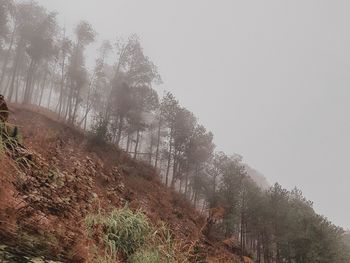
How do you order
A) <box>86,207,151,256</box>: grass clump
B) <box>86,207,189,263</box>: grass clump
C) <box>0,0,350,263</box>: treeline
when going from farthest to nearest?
<box>0,0,350,263</box>: treeline, <box>86,207,151,256</box>: grass clump, <box>86,207,189,263</box>: grass clump

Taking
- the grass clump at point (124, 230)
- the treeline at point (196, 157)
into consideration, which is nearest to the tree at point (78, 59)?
the treeline at point (196, 157)

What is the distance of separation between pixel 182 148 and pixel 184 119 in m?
3.43

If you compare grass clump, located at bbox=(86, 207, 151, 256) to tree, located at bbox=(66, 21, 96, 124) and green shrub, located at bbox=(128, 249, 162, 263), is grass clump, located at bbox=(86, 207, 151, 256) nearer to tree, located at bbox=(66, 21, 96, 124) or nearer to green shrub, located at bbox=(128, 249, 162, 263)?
green shrub, located at bbox=(128, 249, 162, 263)

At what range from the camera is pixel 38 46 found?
36219 mm

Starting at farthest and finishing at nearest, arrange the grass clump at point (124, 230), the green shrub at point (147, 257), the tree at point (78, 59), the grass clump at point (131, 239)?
the tree at point (78, 59) → the grass clump at point (124, 230) → the grass clump at point (131, 239) → the green shrub at point (147, 257)

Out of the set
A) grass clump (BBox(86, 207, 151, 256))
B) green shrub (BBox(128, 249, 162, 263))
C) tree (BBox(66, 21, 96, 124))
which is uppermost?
tree (BBox(66, 21, 96, 124))

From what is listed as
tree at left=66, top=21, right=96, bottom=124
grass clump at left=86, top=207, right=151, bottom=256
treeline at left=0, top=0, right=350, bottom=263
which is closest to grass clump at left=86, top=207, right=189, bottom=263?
grass clump at left=86, top=207, right=151, bottom=256

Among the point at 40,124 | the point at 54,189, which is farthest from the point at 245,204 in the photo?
the point at 54,189

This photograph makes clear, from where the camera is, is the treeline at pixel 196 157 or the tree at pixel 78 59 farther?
the tree at pixel 78 59

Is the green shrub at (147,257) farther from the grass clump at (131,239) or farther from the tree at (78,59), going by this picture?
the tree at (78,59)

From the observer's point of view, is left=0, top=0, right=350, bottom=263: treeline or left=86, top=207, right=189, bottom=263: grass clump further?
left=0, top=0, right=350, bottom=263: treeline

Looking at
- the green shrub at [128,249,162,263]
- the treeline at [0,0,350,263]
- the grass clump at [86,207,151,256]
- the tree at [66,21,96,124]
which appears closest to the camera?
the green shrub at [128,249,162,263]

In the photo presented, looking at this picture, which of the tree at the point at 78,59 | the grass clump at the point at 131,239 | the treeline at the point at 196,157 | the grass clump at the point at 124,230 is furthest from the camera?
the tree at the point at 78,59

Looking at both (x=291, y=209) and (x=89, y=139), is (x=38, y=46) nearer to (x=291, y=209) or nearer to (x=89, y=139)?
(x=89, y=139)
